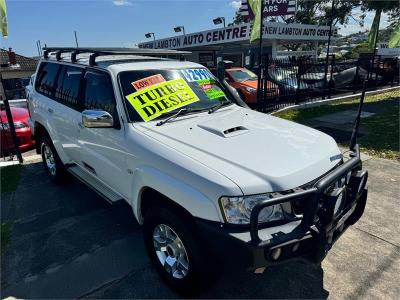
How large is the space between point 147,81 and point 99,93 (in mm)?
601

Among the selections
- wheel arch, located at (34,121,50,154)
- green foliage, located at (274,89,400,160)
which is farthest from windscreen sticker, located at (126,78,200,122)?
green foliage, located at (274,89,400,160)

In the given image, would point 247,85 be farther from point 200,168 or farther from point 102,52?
point 200,168

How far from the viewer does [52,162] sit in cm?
546

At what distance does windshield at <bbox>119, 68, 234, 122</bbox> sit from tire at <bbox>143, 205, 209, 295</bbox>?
3.50ft

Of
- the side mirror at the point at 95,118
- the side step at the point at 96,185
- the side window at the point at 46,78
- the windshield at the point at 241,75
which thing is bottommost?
the side step at the point at 96,185

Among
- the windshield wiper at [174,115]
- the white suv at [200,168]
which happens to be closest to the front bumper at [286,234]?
the white suv at [200,168]

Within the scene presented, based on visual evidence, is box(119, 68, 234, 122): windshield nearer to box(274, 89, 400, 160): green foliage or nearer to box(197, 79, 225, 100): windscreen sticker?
box(197, 79, 225, 100): windscreen sticker

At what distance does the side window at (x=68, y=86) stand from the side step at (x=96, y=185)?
875 millimetres

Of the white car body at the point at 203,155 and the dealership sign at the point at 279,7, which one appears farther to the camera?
the dealership sign at the point at 279,7

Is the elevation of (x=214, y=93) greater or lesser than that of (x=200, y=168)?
greater

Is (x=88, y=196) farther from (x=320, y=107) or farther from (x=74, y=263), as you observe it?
(x=320, y=107)

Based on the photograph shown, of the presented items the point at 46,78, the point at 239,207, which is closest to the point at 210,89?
the point at 239,207

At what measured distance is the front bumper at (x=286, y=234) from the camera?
2209mm

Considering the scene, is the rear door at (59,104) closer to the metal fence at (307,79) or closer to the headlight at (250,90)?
the metal fence at (307,79)
